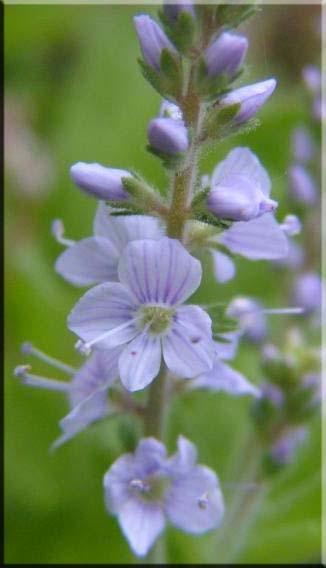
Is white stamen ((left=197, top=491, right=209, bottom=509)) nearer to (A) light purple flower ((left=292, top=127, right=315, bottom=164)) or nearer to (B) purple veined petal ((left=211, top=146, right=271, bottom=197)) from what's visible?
(B) purple veined petal ((left=211, top=146, right=271, bottom=197))

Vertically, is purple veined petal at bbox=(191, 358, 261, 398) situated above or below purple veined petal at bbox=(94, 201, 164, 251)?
below

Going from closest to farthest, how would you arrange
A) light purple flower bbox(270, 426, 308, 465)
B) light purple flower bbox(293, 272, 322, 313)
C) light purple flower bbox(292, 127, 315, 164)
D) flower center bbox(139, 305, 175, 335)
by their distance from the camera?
flower center bbox(139, 305, 175, 335) < light purple flower bbox(270, 426, 308, 465) < light purple flower bbox(293, 272, 322, 313) < light purple flower bbox(292, 127, 315, 164)

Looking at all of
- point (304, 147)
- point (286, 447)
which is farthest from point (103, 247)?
point (304, 147)

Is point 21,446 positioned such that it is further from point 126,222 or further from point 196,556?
point 126,222

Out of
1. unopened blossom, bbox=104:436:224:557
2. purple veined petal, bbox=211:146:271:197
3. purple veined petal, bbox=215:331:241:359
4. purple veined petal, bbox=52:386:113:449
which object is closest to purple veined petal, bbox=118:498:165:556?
unopened blossom, bbox=104:436:224:557

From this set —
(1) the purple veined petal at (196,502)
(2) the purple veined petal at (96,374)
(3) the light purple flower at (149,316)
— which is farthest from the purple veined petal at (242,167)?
(1) the purple veined petal at (196,502)

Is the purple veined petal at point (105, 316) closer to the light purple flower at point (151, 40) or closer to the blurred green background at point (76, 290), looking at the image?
the light purple flower at point (151, 40)
